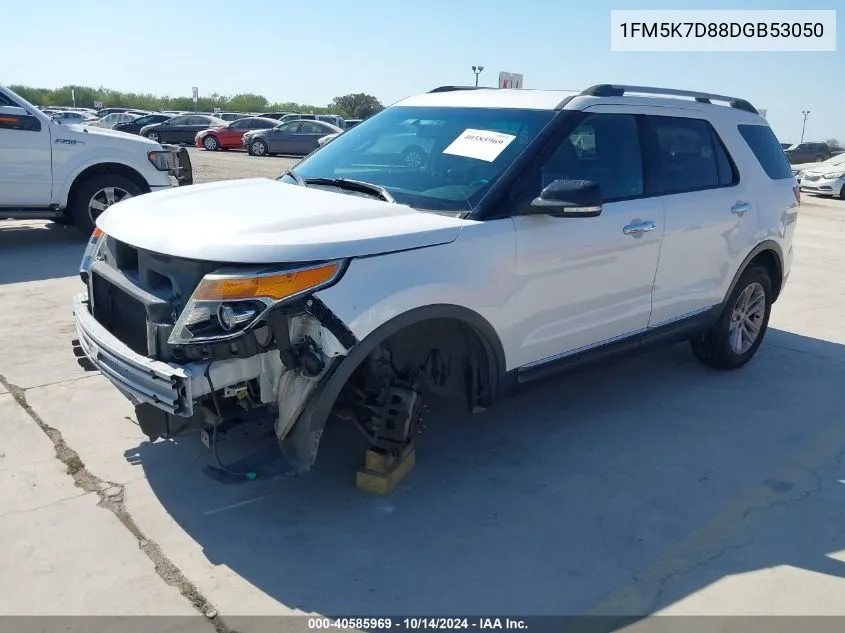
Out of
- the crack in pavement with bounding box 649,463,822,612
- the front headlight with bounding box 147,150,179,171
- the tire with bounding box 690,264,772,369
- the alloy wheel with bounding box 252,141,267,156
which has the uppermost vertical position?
the alloy wheel with bounding box 252,141,267,156

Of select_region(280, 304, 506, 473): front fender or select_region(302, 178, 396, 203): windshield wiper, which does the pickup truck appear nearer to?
select_region(302, 178, 396, 203): windshield wiper

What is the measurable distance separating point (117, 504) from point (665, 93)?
3988mm

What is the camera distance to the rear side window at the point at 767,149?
5.27 meters

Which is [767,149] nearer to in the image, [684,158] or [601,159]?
[684,158]

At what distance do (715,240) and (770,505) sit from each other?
1.86m

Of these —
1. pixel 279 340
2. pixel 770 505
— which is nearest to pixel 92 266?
pixel 279 340

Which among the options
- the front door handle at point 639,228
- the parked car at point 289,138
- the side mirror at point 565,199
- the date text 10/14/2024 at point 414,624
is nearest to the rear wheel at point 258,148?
the parked car at point 289,138

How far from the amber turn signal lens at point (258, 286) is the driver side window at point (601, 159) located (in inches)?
50.0

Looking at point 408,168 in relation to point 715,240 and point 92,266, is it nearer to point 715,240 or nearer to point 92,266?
point 92,266

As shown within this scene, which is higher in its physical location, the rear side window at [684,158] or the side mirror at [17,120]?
the side mirror at [17,120]

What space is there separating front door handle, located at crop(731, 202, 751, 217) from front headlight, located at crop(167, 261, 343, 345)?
330 centimetres

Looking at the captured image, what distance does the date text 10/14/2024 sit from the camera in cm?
267

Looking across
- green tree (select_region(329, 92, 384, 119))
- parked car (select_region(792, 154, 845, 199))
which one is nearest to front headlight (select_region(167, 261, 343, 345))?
parked car (select_region(792, 154, 845, 199))

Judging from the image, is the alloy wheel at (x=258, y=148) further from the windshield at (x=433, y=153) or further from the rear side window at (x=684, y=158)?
the rear side window at (x=684, y=158)
